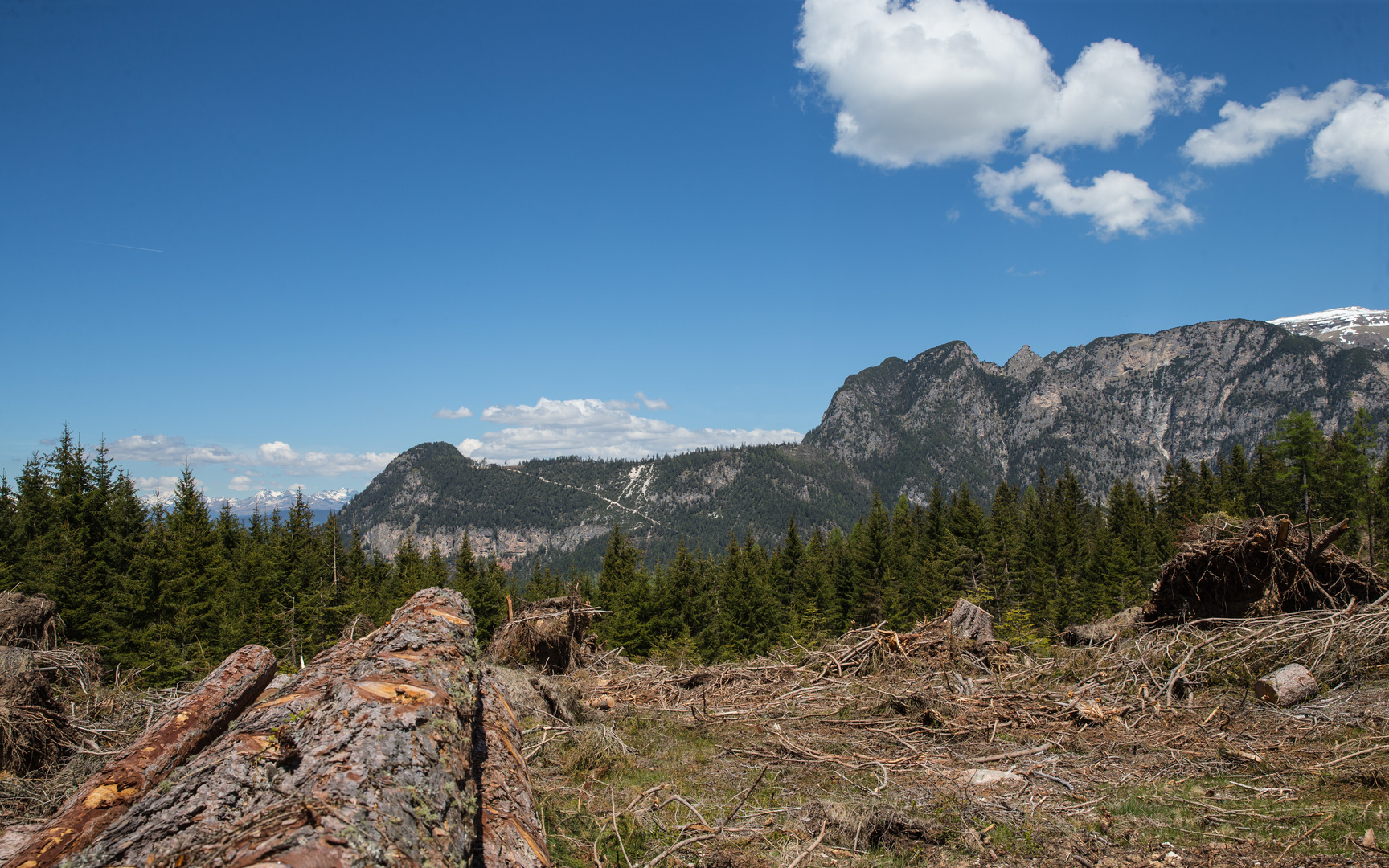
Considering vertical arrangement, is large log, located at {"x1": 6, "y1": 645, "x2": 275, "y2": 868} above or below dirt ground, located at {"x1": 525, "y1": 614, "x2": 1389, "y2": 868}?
above

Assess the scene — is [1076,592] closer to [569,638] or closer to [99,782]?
[569,638]

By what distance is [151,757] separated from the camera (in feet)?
14.5

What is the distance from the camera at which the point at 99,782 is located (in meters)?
4.00

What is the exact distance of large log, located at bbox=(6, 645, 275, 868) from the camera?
11.3ft

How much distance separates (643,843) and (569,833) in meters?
0.75

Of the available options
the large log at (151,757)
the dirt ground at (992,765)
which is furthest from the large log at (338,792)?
the dirt ground at (992,765)

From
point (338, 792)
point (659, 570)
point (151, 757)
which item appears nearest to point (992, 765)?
point (338, 792)

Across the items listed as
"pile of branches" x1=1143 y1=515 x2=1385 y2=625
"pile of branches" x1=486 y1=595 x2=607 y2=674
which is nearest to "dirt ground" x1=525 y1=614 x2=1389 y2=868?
"pile of branches" x1=1143 y1=515 x2=1385 y2=625

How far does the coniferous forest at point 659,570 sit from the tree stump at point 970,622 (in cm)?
436

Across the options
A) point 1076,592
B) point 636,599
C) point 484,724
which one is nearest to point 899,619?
point 1076,592

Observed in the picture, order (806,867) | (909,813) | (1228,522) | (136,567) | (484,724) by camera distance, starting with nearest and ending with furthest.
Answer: (484,724)
(806,867)
(909,813)
(1228,522)
(136,567)

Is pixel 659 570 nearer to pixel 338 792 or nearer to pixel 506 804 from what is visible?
pixel 506 804

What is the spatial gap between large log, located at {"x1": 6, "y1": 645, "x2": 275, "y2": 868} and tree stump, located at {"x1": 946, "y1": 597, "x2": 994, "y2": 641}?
41.0 ft

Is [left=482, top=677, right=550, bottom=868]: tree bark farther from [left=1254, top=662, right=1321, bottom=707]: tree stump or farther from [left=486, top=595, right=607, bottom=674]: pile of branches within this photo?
[left=486, top=595, right=607, bottom=674]: pile of branches
